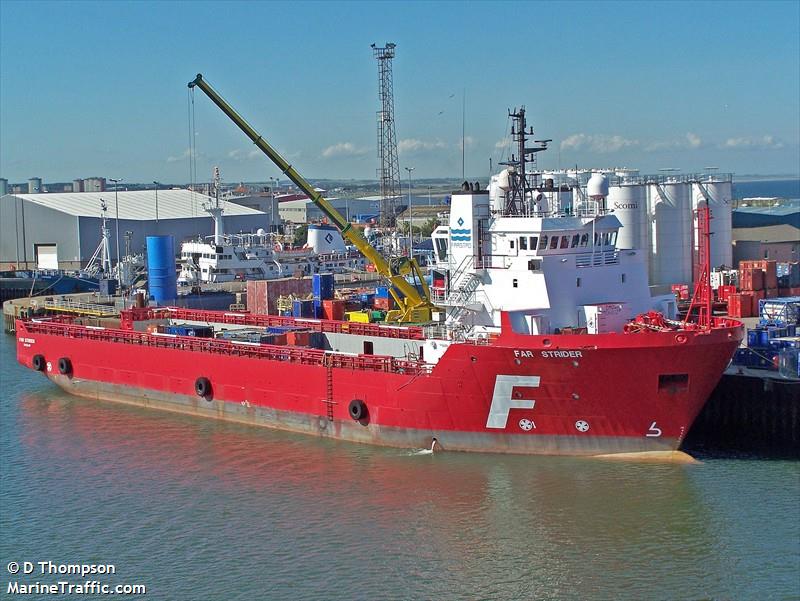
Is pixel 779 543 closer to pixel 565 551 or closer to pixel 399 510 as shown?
pixel 565 551

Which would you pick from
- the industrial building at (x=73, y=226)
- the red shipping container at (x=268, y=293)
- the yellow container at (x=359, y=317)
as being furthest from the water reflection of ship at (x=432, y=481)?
the industrial building at (x=73, y=226)

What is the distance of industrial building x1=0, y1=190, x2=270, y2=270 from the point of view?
239 feet

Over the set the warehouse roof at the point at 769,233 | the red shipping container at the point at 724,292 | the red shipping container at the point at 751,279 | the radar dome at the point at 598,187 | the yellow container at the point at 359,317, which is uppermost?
the radar dome at the point at 598,187

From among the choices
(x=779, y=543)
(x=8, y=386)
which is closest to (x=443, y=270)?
(x=779, y=543)

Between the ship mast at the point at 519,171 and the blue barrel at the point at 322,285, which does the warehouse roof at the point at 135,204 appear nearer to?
the blue barrel at the point at 322,285

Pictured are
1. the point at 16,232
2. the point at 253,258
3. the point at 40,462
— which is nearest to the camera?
the point at 40,462

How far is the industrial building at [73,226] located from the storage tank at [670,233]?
39186mm

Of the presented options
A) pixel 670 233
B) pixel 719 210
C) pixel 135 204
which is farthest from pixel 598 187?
pixel 135 204

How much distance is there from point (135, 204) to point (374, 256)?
53.0 metres

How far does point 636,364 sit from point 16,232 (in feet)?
204

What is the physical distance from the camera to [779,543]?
62.9 feet

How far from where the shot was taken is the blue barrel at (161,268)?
45344mm

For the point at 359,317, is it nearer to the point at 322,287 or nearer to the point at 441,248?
the point at 322,287

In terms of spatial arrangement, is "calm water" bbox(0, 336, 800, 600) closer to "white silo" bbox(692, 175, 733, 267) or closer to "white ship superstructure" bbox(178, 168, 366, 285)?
"white silo" bbox(692, 175, 733, 267)
